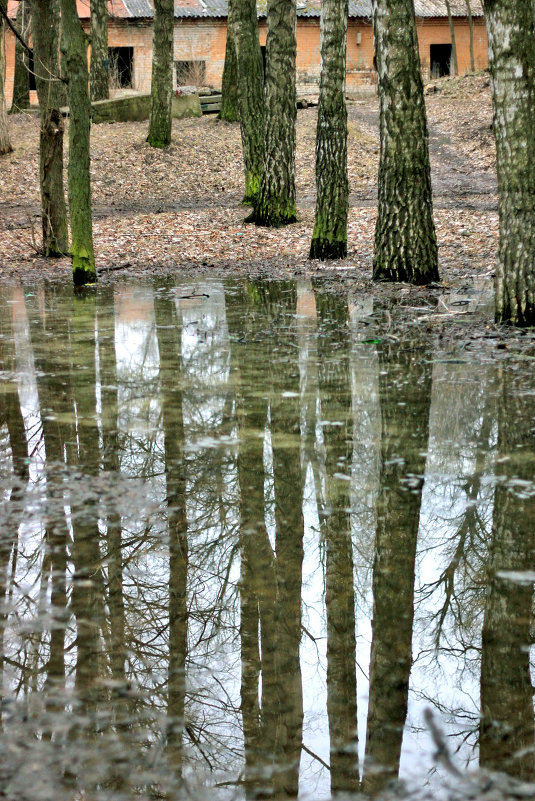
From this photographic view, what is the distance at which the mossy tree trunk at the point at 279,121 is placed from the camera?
16938 mm

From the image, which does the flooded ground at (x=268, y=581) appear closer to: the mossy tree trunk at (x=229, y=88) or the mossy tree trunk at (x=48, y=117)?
the mossy tree trunk at (x=48, y=117)

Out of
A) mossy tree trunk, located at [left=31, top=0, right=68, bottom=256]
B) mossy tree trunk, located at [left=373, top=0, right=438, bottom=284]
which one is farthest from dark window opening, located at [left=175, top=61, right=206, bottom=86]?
mossy tree trunk, located at [left=373, top=0, right=438, bottom=284]

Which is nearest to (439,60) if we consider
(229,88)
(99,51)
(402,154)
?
(229,88)

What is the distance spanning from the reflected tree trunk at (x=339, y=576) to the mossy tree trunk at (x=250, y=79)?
481 inches

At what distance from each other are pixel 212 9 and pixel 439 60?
457 inches

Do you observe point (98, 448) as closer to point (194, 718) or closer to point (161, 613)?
point (161, 613)

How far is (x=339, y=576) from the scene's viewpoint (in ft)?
14.1

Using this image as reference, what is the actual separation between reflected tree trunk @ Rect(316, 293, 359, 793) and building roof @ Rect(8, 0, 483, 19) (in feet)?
121

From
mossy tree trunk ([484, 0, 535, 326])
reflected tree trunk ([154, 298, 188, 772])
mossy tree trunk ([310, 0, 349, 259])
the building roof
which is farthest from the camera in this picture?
the building roof

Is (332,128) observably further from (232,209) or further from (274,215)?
(232,209)

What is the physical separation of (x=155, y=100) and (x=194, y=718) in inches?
977

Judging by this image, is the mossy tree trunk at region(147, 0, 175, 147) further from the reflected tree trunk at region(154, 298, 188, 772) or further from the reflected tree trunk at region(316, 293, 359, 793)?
the reflected tree trunk at region(316, 293, 359, 793)

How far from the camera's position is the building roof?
41.4m

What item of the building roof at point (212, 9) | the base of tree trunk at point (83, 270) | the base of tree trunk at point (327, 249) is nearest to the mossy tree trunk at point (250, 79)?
the base of tree trunk at point (327, 249)
